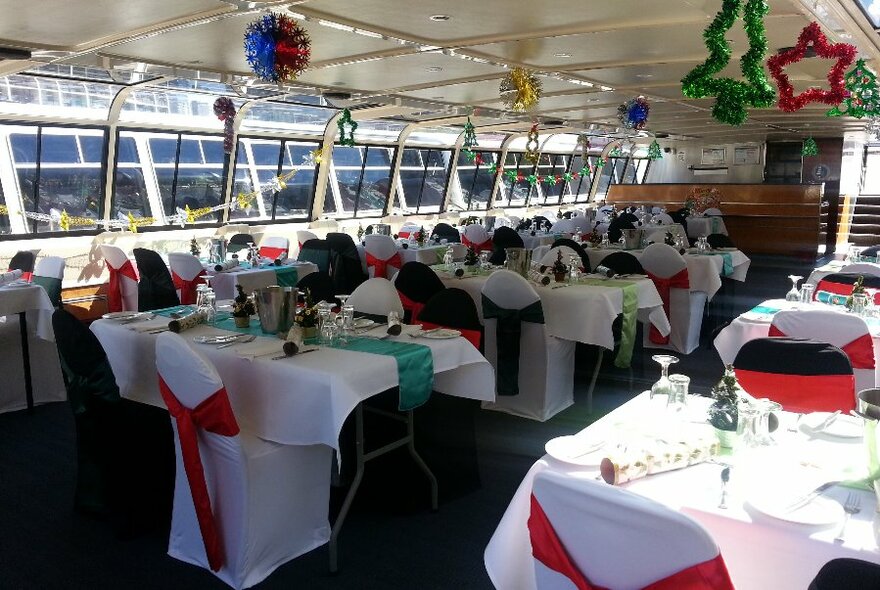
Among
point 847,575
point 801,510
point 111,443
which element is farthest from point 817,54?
point 111,443

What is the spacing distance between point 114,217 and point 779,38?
29.0 feet

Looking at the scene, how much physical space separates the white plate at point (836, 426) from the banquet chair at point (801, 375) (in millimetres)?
455

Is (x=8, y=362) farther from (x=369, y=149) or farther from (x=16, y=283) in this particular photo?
(x=369, y=149)

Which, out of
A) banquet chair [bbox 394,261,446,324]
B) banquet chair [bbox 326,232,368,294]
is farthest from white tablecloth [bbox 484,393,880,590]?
banquet chair [bbox 326,232,368,294]

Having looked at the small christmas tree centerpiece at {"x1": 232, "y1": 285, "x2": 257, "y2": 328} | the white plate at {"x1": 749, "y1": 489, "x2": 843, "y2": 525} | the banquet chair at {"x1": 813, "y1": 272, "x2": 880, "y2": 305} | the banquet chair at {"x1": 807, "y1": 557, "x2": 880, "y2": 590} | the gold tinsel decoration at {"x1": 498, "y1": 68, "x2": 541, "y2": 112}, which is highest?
the gold tinsel decoration at {"x1": 498, "y1": 68, "x2": 541, "y2": 112}

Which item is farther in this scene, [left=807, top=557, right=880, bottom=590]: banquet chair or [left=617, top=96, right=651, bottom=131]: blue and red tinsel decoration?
[left=617, top=96, right=651, bottom=131]: blue and red tinsel decoration

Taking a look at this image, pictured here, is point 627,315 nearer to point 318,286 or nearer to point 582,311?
point 582,311

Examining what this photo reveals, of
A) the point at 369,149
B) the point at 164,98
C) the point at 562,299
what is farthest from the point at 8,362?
the point at 369,149

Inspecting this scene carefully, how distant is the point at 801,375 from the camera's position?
9.63ft

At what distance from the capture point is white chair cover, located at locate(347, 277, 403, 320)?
4.32 metres

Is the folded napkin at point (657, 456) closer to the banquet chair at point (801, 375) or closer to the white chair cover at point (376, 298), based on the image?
the banquet chair at point (801, 375)

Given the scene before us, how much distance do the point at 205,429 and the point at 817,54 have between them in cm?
497

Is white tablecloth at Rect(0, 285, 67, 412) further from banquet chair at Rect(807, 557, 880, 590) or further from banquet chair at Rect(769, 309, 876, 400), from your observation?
banquet chair at Rect(807, 557, 880, 590)

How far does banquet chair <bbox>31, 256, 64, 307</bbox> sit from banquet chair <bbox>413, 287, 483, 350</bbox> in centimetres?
348
